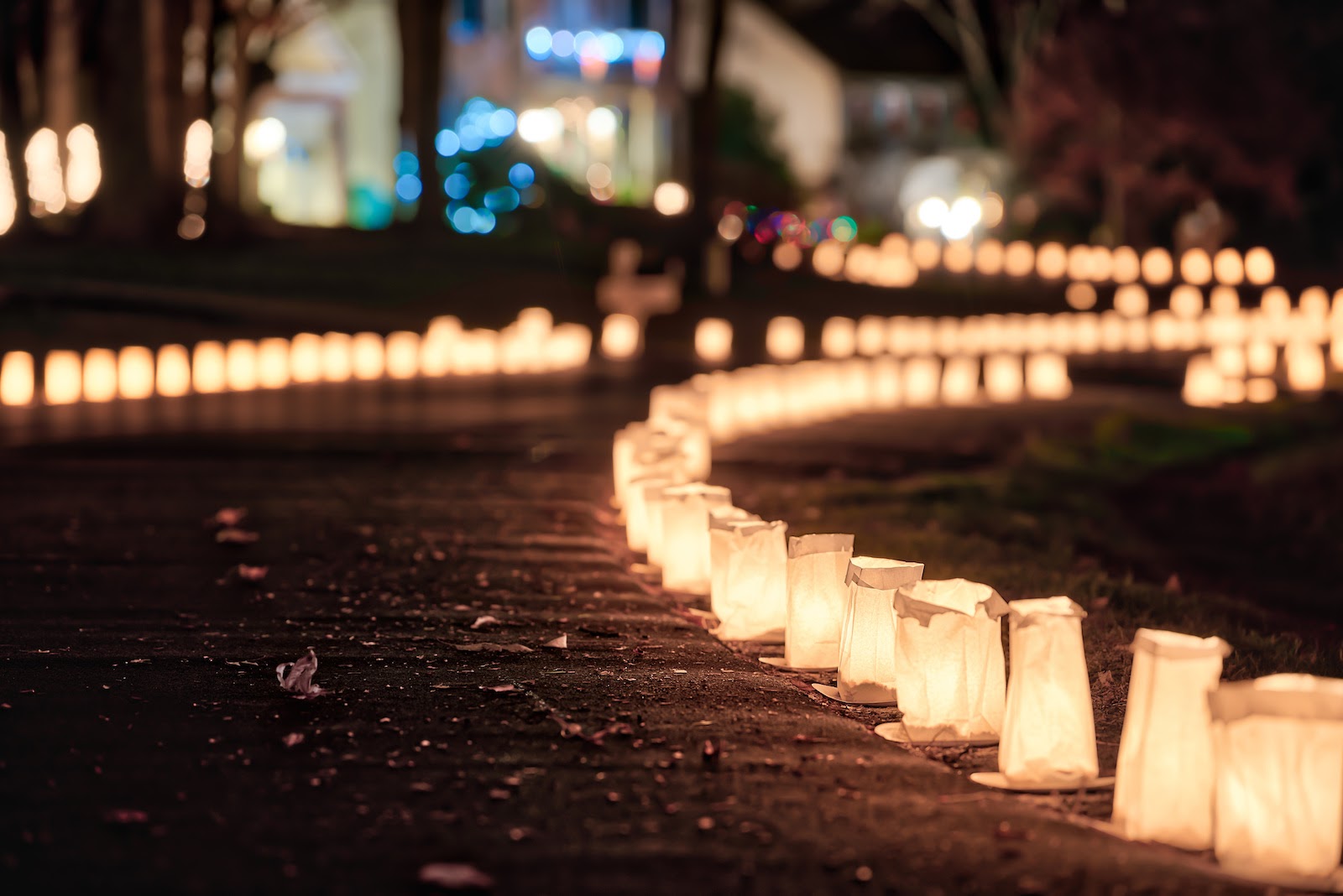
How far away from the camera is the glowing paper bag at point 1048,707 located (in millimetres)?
5824

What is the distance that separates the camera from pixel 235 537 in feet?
34.3

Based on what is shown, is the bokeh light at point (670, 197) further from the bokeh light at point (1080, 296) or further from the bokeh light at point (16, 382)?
the bokeh light at point (16, 382)

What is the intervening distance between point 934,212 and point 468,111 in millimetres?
14768

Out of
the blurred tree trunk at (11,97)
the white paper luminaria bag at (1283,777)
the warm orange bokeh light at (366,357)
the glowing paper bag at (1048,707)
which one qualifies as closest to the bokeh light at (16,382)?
the warm orange bokeh light at (366,357)

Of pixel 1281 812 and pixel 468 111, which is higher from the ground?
pixel 468 111

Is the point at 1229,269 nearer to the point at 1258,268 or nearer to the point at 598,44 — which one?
the point at 1258,268

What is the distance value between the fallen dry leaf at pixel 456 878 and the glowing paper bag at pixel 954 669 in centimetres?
209

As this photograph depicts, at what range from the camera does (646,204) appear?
1781 inches

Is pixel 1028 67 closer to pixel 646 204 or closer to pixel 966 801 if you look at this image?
pixel 646 204

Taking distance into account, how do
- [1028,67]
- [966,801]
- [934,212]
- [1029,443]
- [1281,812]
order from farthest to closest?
1. [934,212]
2. [1028,67]
3. [1029,443]
4. [966,801]
5. [1281,812]

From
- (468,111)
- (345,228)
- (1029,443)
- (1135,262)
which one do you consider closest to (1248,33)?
(1135,262)

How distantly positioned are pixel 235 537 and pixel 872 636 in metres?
4.86

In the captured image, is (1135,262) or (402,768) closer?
(402,768)

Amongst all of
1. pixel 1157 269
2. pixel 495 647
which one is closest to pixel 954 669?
pixel 495 647
